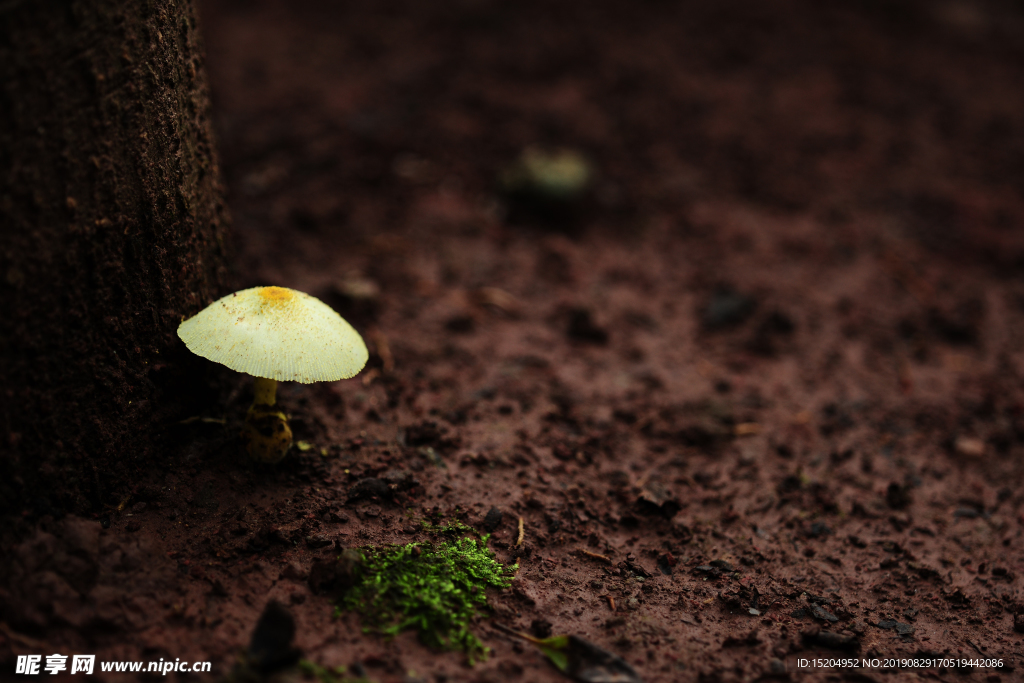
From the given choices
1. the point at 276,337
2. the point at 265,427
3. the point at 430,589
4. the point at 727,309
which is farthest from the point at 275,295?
the point at 727,309

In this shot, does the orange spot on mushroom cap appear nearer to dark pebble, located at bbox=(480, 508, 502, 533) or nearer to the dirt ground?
the dirt ground

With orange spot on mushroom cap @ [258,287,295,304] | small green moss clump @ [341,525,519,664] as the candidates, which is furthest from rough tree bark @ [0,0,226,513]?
small green moss clump @ [341,525,519,664]

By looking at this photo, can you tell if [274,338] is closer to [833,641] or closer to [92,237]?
[92,237]

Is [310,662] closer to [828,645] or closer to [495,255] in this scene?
[828,645]

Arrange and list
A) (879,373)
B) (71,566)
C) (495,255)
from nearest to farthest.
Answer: (71,566) < (879,373) < (495,255)

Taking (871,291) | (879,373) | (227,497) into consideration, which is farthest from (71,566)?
(871,291)

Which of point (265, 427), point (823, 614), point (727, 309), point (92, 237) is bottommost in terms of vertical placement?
point (823, 614)

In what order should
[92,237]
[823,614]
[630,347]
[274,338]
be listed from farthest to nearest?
[630,347] < [823,614] < [274,338] < [92,237]
